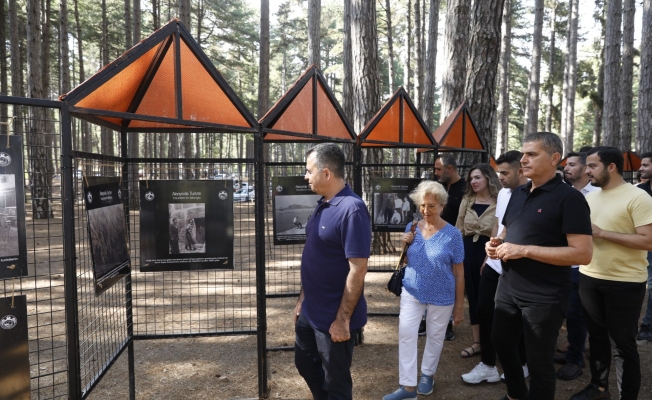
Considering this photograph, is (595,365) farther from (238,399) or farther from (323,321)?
(238,399)

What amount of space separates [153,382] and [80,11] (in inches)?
960

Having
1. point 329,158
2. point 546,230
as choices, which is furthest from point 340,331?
point 546,230

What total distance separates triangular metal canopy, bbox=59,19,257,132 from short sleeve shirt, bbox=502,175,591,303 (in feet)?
7.14

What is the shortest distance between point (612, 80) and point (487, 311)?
40.4 ft

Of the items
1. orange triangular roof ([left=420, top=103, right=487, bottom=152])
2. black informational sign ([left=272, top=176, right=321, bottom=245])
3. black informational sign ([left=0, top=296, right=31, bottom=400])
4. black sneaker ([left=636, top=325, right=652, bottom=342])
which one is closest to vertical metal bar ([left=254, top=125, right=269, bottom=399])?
black informational sign ([left=272, top=176, right=321, bottom=245])

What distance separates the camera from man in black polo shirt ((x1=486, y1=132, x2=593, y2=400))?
9.44 ft

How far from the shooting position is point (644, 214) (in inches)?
133

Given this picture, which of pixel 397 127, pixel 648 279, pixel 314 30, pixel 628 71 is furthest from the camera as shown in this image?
pixel 628 71

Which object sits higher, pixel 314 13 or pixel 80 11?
pixel 80 11

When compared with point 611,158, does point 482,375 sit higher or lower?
lower

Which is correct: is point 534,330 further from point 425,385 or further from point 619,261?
point 425,385

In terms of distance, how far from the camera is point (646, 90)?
10539 mm

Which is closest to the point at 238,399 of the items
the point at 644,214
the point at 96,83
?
the point at 96,83

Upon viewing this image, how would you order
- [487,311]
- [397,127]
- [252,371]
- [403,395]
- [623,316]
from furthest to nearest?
[397,127], [252,371], [487,311], [403,395], [623,316]
